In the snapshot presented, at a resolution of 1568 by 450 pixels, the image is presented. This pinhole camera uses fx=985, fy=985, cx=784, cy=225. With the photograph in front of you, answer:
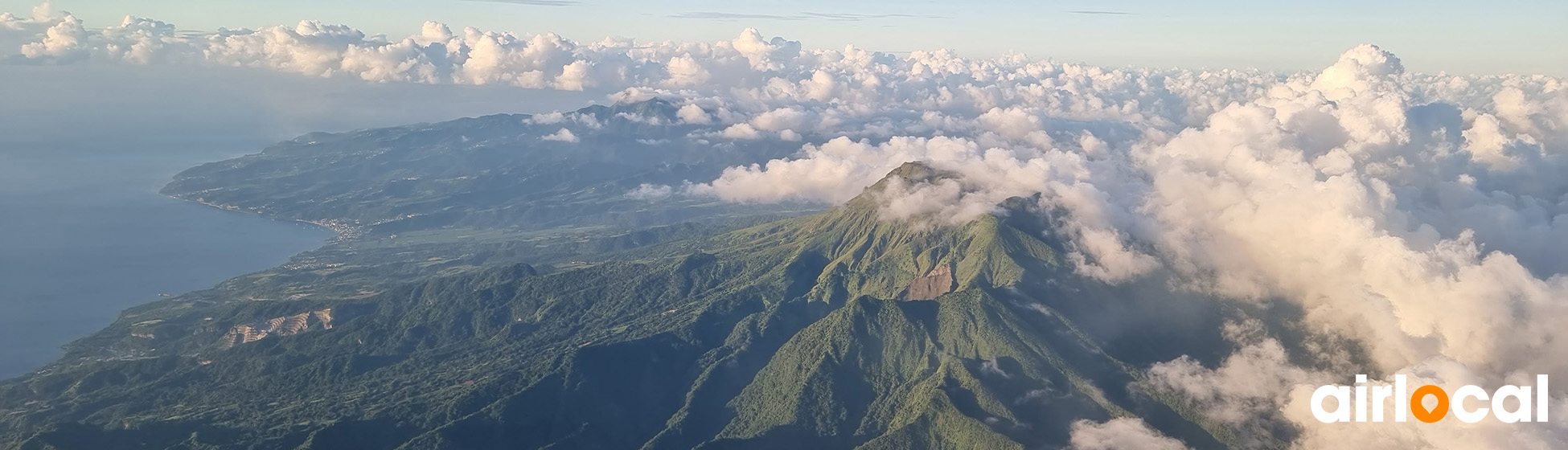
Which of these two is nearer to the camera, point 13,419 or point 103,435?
point 103,435

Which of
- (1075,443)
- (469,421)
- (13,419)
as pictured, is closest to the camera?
(1075,443)

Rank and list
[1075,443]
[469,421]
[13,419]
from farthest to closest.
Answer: [13,419]
[469,421]
[1075,443]

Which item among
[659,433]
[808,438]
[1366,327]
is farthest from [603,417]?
[1366,327]

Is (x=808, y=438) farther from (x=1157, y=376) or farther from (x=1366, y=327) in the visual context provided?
(x=1366, y=327)

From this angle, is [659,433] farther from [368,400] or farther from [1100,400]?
[1100,400]

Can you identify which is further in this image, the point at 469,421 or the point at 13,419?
the point at 13,419

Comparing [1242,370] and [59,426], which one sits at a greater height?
[59,426]

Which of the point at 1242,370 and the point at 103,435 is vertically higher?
the point at 103,435

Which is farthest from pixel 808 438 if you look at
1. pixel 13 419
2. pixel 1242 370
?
pixel 13 419

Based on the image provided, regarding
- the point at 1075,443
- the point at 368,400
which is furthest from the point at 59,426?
the point at 1075,443
